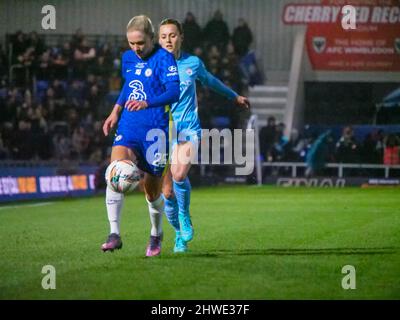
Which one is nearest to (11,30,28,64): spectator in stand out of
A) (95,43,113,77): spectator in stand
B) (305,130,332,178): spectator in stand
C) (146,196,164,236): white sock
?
(95,43,113,77): spectator in stand

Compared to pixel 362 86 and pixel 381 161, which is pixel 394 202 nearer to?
pixel 381 161

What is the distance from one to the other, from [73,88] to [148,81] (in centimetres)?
1566

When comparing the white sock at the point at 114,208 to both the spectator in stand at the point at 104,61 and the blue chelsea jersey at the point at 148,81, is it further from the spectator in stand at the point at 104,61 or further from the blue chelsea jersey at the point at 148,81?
the spectator in stand at the point at 104,61

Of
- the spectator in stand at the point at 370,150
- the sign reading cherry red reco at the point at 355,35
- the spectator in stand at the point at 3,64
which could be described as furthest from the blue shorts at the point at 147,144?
the sign reading cherry red reco at the point at 355,35

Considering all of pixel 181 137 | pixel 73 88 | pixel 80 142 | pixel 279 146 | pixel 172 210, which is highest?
pixel 181 137

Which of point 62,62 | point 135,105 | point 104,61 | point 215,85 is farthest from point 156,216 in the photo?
point 104,61

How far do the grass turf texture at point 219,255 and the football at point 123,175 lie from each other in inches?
28.5

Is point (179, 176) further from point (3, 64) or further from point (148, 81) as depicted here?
point (3, 64)

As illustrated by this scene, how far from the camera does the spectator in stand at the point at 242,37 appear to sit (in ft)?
84.6

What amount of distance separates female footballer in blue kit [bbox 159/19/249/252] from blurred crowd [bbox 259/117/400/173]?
14.9 metres

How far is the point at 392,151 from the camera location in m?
24.0

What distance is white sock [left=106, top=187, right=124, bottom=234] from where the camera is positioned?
8.54 metres

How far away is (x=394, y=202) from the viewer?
677 inches

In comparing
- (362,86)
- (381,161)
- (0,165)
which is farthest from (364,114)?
(0,165)
